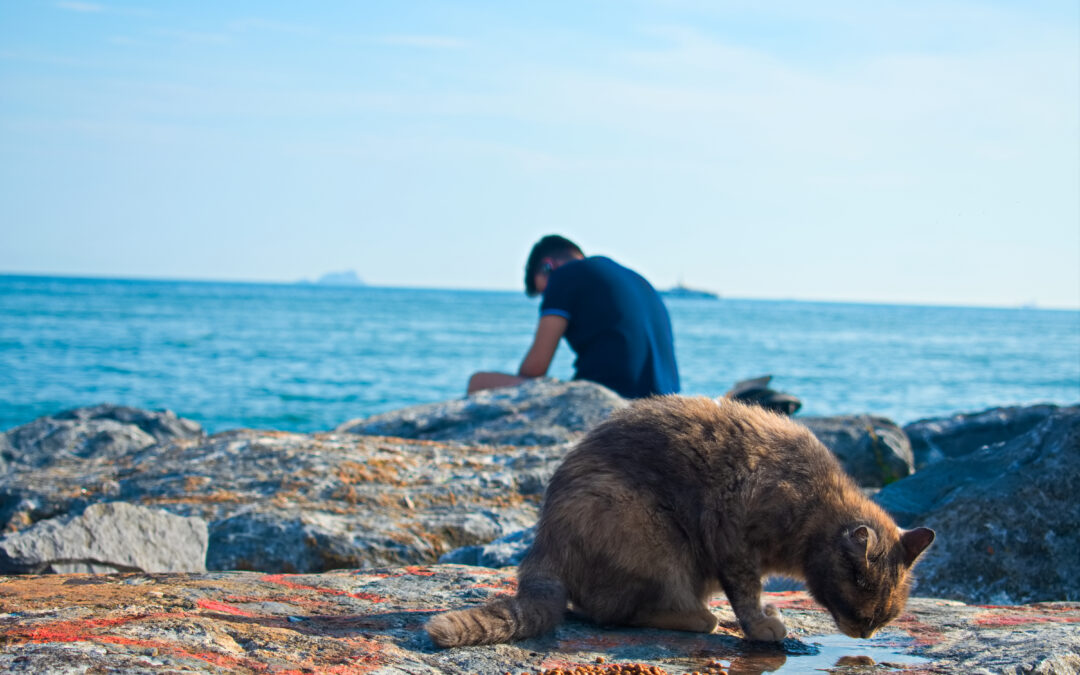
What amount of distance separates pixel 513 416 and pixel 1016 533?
4.14m

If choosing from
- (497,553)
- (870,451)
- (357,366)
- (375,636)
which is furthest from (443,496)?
(357,366)

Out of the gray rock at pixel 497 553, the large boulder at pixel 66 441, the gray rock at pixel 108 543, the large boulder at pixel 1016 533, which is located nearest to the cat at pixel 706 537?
the gray rock at pixel 497 553

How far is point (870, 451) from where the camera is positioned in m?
9.71

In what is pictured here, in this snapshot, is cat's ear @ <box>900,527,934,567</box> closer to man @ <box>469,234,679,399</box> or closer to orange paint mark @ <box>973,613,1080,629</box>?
orange paint mark @ <box>973,613,1080,629</box>

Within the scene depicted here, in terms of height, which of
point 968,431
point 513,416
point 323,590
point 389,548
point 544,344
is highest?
point 544,344

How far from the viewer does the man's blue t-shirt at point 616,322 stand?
25.9 ft

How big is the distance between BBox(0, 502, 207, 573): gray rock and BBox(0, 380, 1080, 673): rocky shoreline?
0.01 m

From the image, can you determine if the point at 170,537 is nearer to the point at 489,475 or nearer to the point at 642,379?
the point at 489,475

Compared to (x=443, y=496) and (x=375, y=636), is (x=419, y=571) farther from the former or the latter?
(x=443, y=496)

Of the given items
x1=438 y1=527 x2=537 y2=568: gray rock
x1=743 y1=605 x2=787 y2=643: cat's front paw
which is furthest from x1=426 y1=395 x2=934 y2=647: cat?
x1=438 y1=527 x2=537 y2=568: gray rock

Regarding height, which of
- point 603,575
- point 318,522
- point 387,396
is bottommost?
point 387,396

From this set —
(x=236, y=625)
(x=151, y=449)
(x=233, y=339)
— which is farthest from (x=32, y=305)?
(x=236, y=625)

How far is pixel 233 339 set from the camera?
48.2 metres

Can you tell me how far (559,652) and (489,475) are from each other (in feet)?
11.5
